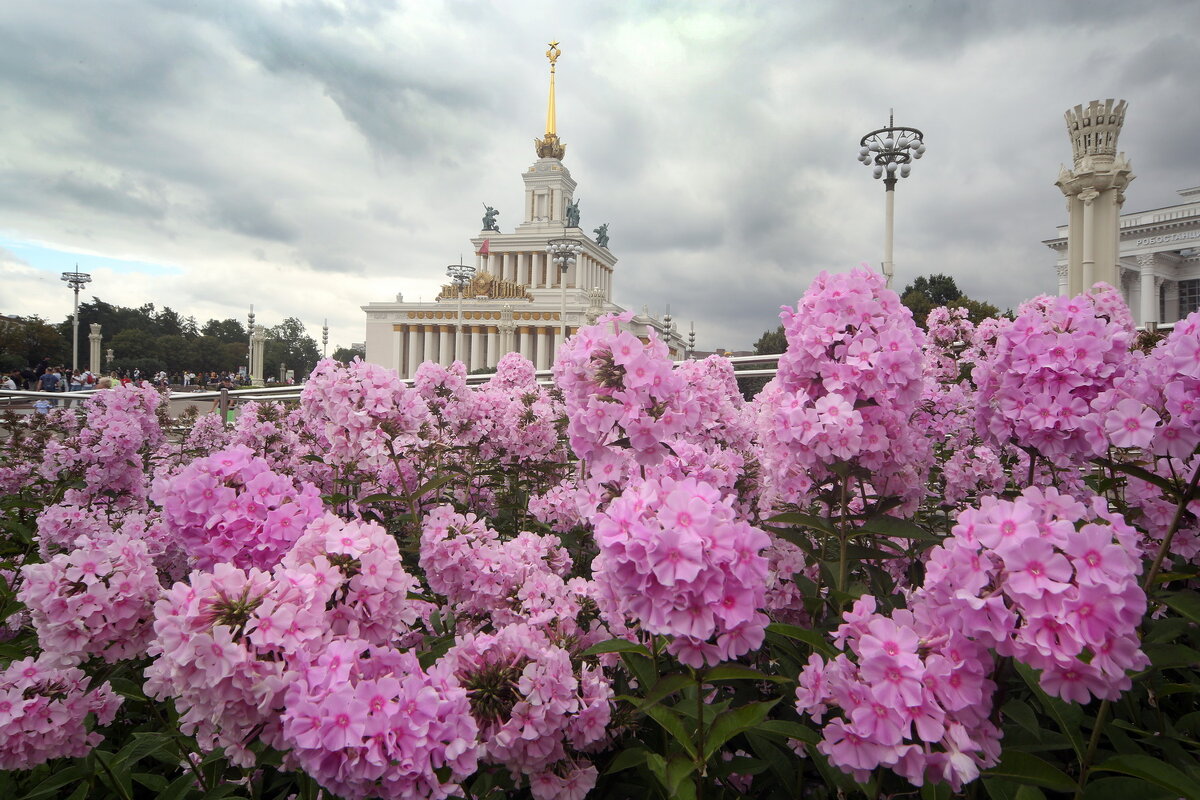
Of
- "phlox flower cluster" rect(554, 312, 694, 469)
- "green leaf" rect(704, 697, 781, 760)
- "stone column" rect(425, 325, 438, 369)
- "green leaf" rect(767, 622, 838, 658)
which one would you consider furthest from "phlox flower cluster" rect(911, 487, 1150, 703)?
"stone column" rect(425, 325, 438, 369)

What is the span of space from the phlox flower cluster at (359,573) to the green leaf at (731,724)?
2.82ft

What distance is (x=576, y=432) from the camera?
240 centimetres

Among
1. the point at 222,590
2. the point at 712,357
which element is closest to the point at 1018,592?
the point at 222,590

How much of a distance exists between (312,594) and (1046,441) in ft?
8.60

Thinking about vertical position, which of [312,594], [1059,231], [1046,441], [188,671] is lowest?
[188,671]

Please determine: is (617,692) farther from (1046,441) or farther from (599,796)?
(1046,441)

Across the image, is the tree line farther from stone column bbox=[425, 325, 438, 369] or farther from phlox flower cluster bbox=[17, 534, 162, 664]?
phlox flower cluster bbox=[17, 534, 162, 664]

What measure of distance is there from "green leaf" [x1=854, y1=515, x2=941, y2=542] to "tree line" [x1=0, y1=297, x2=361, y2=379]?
66530mm

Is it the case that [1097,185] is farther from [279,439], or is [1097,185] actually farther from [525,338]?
[525,338]

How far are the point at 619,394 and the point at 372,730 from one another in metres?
1.30

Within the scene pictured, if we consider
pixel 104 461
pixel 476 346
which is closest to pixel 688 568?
pixel 104 461

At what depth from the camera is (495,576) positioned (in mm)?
2326

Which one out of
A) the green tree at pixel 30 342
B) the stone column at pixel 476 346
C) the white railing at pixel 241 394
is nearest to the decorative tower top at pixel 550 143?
the stone column at pixel 476 346

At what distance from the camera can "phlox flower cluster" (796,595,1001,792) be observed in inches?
54.2
